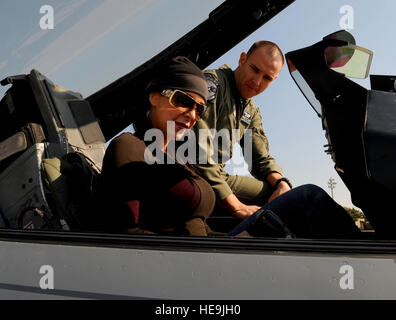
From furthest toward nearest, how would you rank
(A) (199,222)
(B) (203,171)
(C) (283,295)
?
(B) (203,171) → (A) (199,222) → (C) (283,295)

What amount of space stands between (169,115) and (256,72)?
0.74 meters

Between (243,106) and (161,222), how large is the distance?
1021mm

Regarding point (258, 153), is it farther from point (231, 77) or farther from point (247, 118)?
point (231, 77)

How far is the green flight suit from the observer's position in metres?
1.58

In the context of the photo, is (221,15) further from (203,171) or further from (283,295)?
(283,295)

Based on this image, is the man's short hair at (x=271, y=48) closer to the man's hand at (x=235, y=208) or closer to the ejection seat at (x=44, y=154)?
the man's hand at (x=235, y=208)

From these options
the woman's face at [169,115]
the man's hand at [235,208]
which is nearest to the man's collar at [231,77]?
the man's hand at [235,208]

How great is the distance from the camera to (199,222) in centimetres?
110

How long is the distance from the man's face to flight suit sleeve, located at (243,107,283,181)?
0.85 feet

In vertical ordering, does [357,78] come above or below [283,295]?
above

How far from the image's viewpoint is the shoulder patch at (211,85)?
5.30 ft

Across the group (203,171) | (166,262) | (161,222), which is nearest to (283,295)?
(166,262)

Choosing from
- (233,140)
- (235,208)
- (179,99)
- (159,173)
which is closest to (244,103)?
(233,140)

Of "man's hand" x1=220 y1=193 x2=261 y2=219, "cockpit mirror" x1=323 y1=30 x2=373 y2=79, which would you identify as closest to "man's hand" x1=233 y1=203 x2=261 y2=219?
"man's hand" x1=220 y1=193 x2=261 y2=219
